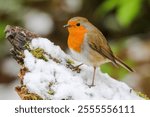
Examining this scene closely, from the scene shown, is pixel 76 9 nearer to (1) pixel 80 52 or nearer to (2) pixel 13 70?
(2) pixel 13 70

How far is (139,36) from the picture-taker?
4.41 metres

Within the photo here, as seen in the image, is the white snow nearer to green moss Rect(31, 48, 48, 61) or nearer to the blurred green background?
green moss Rect(31, 48, 48, 61)

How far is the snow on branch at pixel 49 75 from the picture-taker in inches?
90.4

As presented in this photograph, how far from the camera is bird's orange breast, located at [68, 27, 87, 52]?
230 cm

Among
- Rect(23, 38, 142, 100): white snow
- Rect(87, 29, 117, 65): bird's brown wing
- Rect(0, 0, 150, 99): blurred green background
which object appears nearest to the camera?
Rect(23, 38, 142, 100): white snow

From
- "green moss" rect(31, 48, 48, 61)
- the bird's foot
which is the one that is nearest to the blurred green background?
the bird's foot

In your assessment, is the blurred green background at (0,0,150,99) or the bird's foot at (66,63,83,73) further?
the blurred green background at (0,0,150,99)

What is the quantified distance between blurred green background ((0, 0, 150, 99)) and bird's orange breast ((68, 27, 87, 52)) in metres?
1.59

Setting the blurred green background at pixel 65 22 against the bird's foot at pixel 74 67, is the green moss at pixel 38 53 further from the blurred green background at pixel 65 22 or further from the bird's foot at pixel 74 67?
the blurred green background at pixel 65 22

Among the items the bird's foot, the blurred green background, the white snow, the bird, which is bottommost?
the white snow

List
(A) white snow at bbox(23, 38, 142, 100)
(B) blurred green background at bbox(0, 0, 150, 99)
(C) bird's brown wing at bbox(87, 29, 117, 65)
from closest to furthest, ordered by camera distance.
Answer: (A) white snow at bbox(23, 38, 142, 100) < (C) bird's brown wing at bbox(87, 29, 117, 65) < (B) blurred green background at bbox(0, 0, 150, 99)

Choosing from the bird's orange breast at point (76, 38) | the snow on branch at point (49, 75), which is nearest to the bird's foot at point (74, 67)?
the snow on branch at point (49, 75)

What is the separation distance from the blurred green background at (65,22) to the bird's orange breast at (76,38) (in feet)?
5.23

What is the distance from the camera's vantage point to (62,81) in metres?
2.33
